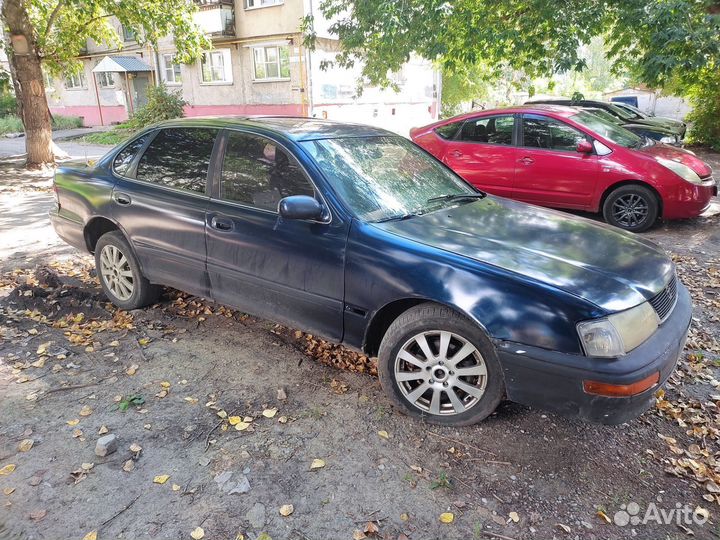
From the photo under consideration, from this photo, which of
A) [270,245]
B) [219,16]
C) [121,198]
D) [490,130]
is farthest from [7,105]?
[270,245]

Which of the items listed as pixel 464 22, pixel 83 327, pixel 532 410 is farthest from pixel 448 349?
pixel 464 22

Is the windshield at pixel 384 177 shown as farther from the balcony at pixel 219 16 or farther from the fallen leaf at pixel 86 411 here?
the balcony at pixel 219 16

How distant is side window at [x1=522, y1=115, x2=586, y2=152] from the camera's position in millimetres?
6971

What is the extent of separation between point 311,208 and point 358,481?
5.02 ft

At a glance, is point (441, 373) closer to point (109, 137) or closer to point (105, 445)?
point (105, 445)

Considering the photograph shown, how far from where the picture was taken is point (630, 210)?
6.84 m

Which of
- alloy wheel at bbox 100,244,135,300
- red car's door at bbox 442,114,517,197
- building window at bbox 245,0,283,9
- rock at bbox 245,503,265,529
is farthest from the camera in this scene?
building window at bbox 245,0,283,9

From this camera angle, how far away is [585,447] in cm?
288

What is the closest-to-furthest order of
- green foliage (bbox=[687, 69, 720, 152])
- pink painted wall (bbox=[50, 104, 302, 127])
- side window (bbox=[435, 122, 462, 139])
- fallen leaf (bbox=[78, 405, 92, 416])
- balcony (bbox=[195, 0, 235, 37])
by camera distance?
fallen leaf (bbox=[78, 405, 92, 416]), side window (bbox=[435, 122, 462, 139]), green foliage (bbox=[687, 69, 720, 152]), balcony (bbox=[195, 0, 235, 37]), pink painted wall (bbox=[50, 104, 302, 127])

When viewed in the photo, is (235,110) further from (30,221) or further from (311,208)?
(311,208)

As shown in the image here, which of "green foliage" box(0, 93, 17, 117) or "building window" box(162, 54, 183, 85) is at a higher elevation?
"building window" box(162, 54, 183, 85)

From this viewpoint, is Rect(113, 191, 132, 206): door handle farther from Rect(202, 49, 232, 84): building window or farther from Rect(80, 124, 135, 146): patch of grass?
Rect(202, 49, 232, 84): building window

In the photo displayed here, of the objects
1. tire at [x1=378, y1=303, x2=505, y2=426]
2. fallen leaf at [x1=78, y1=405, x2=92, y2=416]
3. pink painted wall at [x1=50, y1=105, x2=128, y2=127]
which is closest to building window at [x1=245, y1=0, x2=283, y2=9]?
pink painted wall at [x1=50, y1=105, x2=128, y2=127]

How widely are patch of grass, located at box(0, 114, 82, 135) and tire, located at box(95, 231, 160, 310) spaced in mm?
23053
